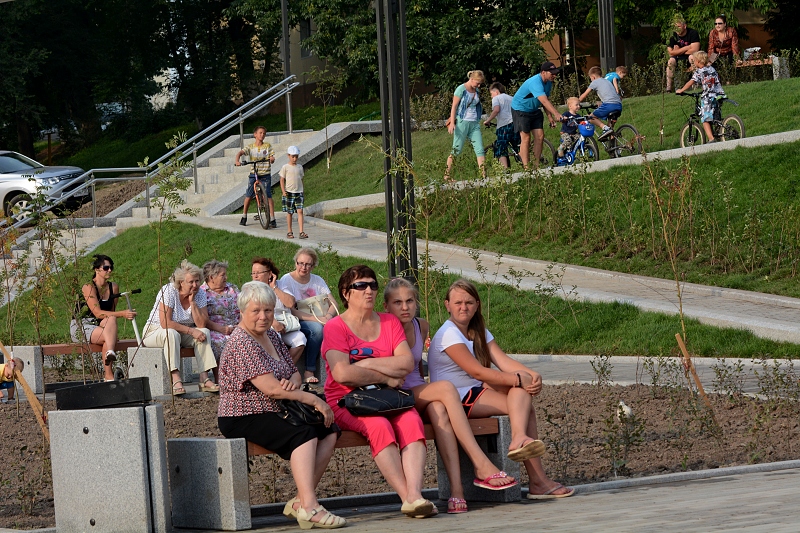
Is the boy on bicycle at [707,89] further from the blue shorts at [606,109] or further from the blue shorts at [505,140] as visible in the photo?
the blue shorts at [505,140]

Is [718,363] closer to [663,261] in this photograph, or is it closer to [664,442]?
[664,442]

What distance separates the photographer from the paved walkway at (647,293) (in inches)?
464

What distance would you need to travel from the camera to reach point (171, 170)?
9.21 meters

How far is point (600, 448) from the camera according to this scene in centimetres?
779

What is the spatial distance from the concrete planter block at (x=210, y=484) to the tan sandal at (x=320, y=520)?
0.90 feet

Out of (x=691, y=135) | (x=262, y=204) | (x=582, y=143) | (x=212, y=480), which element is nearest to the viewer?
(x=212, y=480)

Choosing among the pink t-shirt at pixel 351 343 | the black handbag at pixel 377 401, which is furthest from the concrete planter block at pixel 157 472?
the pink t-shirt at pixel 351 343

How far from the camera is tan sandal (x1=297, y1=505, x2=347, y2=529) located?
581 centimetres

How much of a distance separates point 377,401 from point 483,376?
79cm

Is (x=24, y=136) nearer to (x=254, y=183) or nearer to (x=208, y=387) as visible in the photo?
(x=254, y=183)

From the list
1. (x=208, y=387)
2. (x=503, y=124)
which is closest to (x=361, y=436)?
(x=208, y=387)

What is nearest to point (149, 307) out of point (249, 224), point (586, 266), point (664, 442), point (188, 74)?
point (249, 224)

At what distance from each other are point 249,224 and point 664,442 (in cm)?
1465

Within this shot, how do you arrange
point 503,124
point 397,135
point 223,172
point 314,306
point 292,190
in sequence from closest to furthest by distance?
point 397,135, point 314,306, point 292,190, point 503,124, point 223,172
